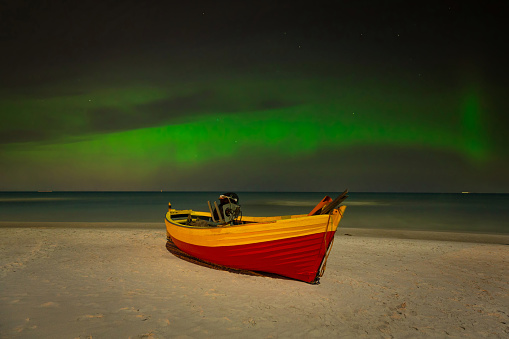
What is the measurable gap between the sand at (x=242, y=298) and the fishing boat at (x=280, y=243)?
13.4 inches

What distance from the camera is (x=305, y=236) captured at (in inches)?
264

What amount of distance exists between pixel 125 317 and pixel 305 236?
366cm

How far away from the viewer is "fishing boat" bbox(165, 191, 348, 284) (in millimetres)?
6671

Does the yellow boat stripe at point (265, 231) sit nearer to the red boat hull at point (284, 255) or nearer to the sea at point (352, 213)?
the red boat hull at point (284, 255)

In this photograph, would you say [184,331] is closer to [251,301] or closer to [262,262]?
[251,301]

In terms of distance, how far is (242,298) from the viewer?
6223 millimetres

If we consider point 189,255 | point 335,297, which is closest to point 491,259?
point 335,297

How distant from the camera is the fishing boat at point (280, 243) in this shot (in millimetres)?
6671

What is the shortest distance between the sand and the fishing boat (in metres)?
0.34

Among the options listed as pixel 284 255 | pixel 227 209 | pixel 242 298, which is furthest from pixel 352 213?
pixel 242 298

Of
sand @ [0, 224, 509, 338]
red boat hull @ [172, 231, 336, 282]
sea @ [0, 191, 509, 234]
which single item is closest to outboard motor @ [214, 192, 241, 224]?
red boat hull @ [172, 231, 336, 282]

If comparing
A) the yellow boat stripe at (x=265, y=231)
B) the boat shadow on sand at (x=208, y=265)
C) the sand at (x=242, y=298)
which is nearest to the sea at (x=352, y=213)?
the boat shadow on sand at (x=208, y=265)

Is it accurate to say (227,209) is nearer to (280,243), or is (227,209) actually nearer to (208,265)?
(208,265)

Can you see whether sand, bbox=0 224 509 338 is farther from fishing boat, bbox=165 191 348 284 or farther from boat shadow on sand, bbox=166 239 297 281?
fishing boat, bbox=165 191 348 284
